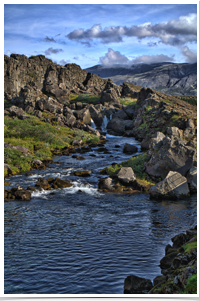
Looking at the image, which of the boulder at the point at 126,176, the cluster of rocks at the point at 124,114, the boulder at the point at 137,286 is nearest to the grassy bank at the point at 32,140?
the cluster of rocks at the point at 124,114

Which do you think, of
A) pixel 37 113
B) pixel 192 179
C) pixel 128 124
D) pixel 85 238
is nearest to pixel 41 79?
pixel 37 113

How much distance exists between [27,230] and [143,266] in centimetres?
844

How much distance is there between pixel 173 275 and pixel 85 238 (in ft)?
26.8

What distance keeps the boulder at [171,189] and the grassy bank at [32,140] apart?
19.3 m

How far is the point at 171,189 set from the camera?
82.3ft

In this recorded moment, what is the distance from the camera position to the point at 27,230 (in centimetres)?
1725

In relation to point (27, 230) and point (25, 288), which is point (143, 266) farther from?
point (27, 230)

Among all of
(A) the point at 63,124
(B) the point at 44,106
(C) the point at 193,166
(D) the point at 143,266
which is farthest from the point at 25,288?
(B) the point at 44,106

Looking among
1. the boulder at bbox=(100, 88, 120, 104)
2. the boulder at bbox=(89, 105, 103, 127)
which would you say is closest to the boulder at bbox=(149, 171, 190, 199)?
the boulder at bbox=(89, 105, 103, 127)

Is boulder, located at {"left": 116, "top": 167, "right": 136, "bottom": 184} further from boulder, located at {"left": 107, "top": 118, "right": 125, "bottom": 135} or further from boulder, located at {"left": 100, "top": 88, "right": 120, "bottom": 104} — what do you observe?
boulder, located at {"left": 100, "top": 88, "right": 120, "bottom": 104}

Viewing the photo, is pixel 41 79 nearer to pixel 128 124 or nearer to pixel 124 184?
pixel 128 124

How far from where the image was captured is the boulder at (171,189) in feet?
81.6

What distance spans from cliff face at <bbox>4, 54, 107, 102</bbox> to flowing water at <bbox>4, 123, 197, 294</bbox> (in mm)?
62217

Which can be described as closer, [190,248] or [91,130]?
[190,248]
